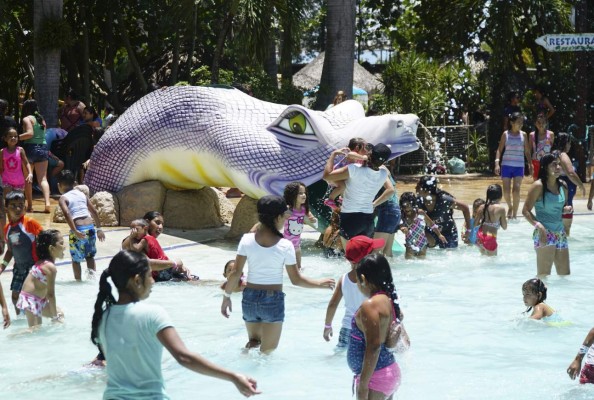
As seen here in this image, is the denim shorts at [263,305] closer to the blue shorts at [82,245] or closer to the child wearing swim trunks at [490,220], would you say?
the blue shorts at [82,245]

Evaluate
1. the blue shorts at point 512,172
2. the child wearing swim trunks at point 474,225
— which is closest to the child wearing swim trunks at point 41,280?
the child wearing swim trunks at point 474,225

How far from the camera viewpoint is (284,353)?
8047 mm

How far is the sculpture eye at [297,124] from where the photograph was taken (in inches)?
491

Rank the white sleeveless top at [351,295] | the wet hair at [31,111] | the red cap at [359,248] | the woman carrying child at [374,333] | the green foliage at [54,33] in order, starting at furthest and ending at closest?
the green foliage at [54,33]
the wet hair at [31,111]
the white sleeveless top at [351,295]
the red cap at [359,248]
the woman carrying child at [374,333]

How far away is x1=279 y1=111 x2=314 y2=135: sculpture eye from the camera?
1246 cm

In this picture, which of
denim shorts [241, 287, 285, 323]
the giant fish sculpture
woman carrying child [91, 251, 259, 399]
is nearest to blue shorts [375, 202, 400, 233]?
the giant fish sculpture

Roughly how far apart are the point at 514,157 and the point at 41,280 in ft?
28.5

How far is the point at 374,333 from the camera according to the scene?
18.0ft

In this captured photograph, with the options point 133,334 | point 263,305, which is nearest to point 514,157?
point 263,305

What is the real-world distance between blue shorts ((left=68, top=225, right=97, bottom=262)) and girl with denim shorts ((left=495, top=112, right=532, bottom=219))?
6642mm

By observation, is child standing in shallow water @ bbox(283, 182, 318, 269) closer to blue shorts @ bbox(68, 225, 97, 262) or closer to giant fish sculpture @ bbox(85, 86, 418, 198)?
giant fish sculpture @ bbox(85, 86, 418, 198)

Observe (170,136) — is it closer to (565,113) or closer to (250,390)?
(250,390)

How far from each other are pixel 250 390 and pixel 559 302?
20.6ft

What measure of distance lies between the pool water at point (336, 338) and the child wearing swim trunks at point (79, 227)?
0.75ft
